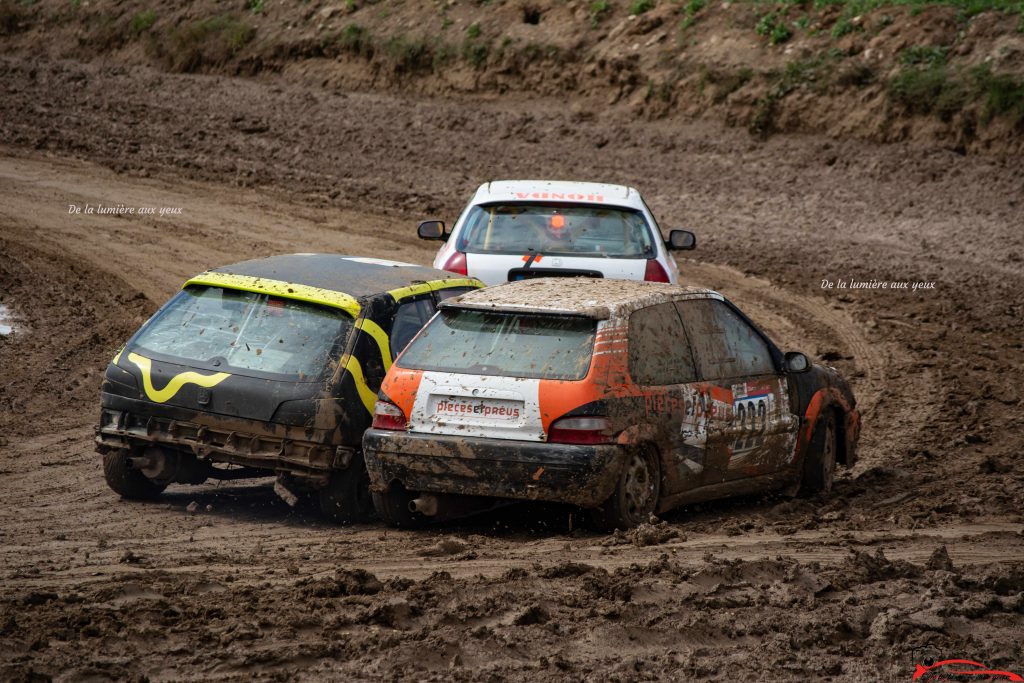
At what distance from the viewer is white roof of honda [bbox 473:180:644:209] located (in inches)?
491

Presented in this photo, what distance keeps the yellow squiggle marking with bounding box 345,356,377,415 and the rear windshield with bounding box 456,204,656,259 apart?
3208 mm

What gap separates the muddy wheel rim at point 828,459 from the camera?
9992mm

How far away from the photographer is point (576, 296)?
888 centimetres

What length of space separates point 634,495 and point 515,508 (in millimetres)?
Result: 1262

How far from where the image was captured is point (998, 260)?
18969 mm

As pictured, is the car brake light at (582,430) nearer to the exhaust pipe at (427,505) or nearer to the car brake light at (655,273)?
the exhaust pipe at (427,505)

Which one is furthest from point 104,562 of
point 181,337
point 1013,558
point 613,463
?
point 1013,558

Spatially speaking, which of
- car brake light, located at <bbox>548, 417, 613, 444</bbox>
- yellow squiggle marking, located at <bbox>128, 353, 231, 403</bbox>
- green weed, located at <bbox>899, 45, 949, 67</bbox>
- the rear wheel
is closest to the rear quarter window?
car brake light, located at <bbox>548, 417, 613, 444</bbox>

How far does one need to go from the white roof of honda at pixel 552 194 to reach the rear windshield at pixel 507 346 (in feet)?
12.4

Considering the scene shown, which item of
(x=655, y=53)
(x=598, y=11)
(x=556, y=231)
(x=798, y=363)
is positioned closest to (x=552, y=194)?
(x=556, y=231)

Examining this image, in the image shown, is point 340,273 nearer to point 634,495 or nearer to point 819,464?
point 634,495

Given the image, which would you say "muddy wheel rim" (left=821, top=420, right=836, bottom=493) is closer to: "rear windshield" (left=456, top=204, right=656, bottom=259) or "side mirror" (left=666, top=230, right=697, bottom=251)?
"rear windshield" (left=456, top=204, right=656, bottom=259)

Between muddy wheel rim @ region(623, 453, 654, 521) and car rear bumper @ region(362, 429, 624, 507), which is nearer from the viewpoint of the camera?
car rear bumper @ region(362, 429, 624, 507)

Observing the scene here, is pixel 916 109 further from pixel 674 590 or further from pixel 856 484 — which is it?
pixel 674 590
